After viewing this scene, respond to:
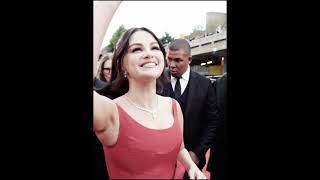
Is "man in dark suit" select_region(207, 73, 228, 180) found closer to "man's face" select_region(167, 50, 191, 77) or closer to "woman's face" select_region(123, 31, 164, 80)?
"man's face" select_region(167, 50, 191, 77)

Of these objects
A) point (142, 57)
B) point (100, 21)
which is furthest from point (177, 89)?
point (100, 21)

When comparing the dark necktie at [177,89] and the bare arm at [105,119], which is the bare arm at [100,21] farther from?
the dark necktie at [177,89]

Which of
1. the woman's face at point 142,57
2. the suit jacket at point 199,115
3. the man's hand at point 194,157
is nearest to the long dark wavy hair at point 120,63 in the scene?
the woman's face at point 142,57

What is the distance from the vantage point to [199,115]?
244 cm

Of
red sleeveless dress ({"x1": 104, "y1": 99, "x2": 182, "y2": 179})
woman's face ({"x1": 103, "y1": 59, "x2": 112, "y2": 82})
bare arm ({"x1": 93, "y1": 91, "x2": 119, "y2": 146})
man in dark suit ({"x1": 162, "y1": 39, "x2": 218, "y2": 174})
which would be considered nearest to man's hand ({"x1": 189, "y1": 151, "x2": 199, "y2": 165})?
man in dark suit ({"x1": 162, "y1": 39, "x2": 218, "y2": 174})

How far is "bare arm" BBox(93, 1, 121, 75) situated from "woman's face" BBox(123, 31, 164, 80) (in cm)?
16

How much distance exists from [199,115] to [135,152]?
1.39 feet

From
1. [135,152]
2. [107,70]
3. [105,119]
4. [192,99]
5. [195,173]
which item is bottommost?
[195,173]

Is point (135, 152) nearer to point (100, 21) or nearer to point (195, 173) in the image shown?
point (195, 173)

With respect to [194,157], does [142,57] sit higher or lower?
higher
